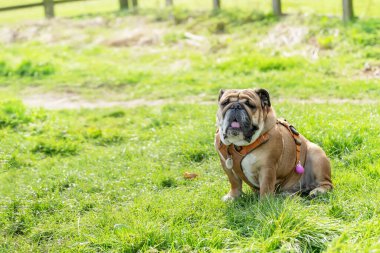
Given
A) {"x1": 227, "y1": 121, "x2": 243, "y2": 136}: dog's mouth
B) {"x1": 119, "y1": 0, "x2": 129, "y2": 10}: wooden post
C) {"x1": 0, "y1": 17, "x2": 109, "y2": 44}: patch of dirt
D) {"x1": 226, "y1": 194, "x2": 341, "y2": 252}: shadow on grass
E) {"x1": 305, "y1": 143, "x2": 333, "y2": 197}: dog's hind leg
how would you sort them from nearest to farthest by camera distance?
{"x1": 226, "y1": 194, "x2": 341, "y2": 252}: shadow on grass, {"x1": 227, "y1": 121, "x2": 243, "y2": 136}: dog's mouth, {"x1": 305, "y1": 143, "x2": 333, "y2": 197}: dog's hind leg, {"x1": 0, "y1": 17, "x2": 109, "y2": 44}: patch of dirt, {"x1": 119, "y1": 0, "x2": 129, "y2": 10}: wooden post

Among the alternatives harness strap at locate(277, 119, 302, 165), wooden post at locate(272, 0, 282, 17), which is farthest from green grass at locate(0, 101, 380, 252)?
wooden post at locate(272, 0, 282, 17)

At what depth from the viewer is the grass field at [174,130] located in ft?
16.9

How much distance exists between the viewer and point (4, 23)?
22.4 meters

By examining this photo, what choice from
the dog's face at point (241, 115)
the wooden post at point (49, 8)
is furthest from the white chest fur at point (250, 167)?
the wooden post at point (49, 8)

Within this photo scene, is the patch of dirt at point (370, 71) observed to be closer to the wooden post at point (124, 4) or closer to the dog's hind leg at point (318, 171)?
the dog's hind leg at point (318, 171)

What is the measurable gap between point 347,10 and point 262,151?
936 cm

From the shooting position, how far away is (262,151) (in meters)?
5.62

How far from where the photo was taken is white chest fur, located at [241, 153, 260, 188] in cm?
564

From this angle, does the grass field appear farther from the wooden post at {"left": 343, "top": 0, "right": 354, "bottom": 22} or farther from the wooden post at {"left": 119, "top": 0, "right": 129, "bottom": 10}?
the wooden post at {"left": 119, "top": 0, "right": 129, "bottom": 10}

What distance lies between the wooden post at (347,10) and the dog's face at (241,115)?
911cm

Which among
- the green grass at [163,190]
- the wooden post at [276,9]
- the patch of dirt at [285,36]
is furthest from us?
the wooden post at [276,9]

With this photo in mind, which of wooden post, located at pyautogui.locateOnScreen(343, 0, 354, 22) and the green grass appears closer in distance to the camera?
the green grass

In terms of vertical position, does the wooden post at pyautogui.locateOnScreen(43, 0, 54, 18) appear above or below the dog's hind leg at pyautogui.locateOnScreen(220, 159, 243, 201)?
above

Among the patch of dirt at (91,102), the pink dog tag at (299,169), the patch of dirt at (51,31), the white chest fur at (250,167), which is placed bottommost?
the patch of dirt at (91,102)
